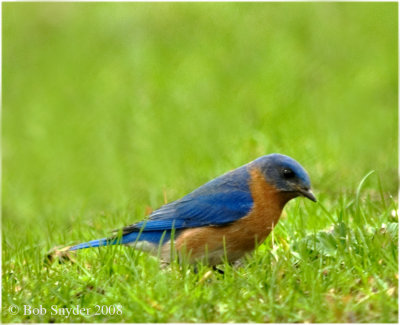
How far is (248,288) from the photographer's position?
559 cm

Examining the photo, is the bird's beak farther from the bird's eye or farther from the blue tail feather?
the blue tail feather

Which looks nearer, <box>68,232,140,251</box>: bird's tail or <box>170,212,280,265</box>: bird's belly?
<box>170,212,280,265</box>: bird's belly

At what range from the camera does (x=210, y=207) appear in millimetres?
6633

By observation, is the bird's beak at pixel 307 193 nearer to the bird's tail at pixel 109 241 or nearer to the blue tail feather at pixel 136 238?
the blue tail feather at pixel 136 238

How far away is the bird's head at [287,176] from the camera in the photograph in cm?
664

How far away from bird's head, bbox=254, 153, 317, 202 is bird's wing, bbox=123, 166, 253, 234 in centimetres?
19

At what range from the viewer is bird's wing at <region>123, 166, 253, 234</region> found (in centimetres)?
655

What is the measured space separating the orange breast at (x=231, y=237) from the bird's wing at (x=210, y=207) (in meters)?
0.06

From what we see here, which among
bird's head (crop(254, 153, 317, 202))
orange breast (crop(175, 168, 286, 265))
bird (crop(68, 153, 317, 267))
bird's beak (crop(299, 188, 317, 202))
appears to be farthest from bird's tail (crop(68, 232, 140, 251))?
bird's beak (crop(299, 188, 317, 202))

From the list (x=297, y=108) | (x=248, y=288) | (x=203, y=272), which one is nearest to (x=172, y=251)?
(x=203, y=272)

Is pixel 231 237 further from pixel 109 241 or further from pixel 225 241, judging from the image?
pixel 109 241

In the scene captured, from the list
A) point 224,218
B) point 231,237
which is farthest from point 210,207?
Answer: point 231,237

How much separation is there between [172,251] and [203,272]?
14.1 inches

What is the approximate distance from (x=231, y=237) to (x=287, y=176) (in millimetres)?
670
